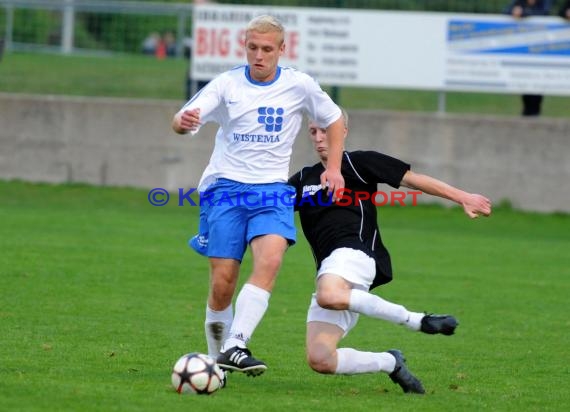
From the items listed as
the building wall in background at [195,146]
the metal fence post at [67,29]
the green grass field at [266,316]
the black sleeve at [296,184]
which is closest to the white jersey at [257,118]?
the black sleeve at [296,184]

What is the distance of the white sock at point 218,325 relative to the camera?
772 cm

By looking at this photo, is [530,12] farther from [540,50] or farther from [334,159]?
[334,159]

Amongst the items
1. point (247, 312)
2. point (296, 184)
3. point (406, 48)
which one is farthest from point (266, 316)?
point (406, 48)

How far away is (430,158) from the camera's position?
1875 cm

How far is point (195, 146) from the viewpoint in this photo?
63.0 ft

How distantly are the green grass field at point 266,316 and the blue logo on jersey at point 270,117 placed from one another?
1.58 meters

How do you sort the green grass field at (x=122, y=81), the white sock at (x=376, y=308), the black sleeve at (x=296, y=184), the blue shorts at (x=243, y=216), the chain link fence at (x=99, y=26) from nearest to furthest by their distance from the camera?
the white sock at (x=376, y=308), the blue shorts at (x=243, y=216), the black sleeve at (x=296, y=184), the green grass field at (x=122, y=81), the chain link fence at (x=99, y=26)

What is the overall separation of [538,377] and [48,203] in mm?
11501

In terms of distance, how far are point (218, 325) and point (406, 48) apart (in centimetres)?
1209

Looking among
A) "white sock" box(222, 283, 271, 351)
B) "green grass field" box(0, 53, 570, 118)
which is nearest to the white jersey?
"white sock" box(222, 283, 271, 351)

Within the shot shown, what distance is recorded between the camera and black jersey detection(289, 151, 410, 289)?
749cm

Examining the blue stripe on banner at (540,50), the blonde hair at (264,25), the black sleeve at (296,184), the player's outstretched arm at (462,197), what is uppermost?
the blonde hair at (264,25)

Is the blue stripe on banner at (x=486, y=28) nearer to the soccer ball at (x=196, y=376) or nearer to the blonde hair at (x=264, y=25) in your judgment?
the blonde hair at (x=264, y=25)

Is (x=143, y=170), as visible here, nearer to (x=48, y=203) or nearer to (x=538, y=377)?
(x=48, y=203)
